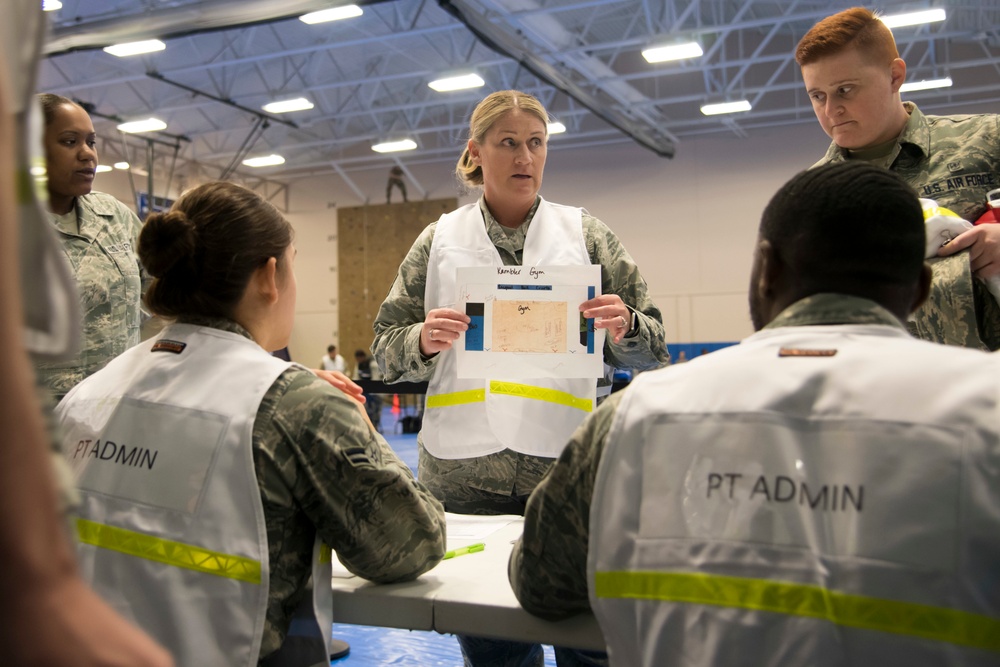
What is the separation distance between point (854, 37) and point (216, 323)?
1663 millimetres

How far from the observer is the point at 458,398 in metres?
2.33

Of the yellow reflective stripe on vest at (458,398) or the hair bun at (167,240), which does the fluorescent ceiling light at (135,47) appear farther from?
the hair bun at (167,240)

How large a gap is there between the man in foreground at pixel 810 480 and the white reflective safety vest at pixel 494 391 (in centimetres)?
103

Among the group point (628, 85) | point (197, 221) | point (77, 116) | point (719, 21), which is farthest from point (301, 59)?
point (197, 221)

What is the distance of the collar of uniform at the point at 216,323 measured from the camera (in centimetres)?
151

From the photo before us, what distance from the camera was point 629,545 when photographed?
1108 millimetres

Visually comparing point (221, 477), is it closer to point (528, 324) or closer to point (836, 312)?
point (836, 312)

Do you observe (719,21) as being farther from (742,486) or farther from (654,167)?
(742,486)

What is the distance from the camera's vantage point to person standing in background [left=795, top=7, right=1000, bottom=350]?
2029 mm

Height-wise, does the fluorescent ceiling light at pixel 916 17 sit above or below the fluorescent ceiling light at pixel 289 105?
below

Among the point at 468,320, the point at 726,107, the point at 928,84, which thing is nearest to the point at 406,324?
the point at 468,320

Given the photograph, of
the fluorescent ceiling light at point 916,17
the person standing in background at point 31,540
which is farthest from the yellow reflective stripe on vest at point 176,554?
the fluorescent ceiling light at point 916,17

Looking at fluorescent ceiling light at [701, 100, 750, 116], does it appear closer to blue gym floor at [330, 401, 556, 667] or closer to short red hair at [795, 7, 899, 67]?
blue gym floor at [330, 401, 556, 667]

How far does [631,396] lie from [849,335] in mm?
289
